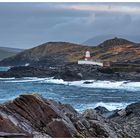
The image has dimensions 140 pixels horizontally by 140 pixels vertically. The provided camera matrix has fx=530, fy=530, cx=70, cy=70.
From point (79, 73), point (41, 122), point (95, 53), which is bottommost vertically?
point (79, 73)

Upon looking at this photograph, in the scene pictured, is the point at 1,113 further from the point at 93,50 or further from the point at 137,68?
the point at 93,50

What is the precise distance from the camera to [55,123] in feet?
23.5

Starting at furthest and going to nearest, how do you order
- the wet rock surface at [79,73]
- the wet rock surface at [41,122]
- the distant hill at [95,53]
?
the distant hill at [95,53] → the wet rock surface at [79,73] → the wet rock surface at [41,122]

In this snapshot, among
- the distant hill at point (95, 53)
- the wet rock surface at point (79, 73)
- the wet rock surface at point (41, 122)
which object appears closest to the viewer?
the wet rock surface at point (41, 122)

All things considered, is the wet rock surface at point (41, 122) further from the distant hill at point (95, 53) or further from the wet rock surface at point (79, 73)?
the distant hill at point (95, 53)

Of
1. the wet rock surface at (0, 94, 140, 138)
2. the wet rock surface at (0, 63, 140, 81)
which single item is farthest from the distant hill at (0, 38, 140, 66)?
the wet rock surface at (0, 94, 140, 138)

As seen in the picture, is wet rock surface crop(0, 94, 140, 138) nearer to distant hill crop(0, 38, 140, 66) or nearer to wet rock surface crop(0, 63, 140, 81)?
wet rock surface crop(0, 63, 140, 81)

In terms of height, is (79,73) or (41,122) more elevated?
(41,122)

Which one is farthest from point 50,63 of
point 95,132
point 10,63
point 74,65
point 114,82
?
point 95,132

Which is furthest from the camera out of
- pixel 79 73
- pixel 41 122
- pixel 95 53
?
pixel 95 53

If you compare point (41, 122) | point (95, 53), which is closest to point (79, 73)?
point (95, 53)

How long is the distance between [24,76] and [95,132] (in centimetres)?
3947

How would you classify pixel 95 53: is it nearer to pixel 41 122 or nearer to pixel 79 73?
pixel 79 73

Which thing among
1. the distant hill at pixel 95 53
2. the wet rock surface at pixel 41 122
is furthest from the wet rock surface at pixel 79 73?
the wet rock surface at pixel 41 122
